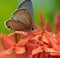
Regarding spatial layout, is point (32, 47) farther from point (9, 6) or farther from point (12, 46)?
point (9, 6)

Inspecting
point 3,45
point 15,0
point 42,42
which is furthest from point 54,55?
point 15,0

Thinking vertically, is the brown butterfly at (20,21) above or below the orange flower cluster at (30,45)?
above

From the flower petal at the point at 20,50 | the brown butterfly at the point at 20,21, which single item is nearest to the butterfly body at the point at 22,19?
the brown butterfly at the point at 20,21

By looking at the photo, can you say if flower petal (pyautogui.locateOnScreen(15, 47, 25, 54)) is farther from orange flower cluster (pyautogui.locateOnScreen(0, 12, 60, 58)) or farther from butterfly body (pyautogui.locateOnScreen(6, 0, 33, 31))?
butterfly body (pyautogui.locateOnScreen(6, 0, 33, 31))

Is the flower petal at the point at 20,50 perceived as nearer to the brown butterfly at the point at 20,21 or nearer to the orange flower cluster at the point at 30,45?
the orange flower cluster at the point at 30,45

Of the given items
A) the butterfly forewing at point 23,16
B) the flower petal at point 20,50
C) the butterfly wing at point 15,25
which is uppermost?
the butterfly forewing at point 23,16

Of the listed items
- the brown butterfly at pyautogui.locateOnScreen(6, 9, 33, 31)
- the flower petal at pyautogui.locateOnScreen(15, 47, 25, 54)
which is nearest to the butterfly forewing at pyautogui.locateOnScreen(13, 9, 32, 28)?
the brown butterfly at pyautogui.locateOnScreen(6, 9, 33, 31)
